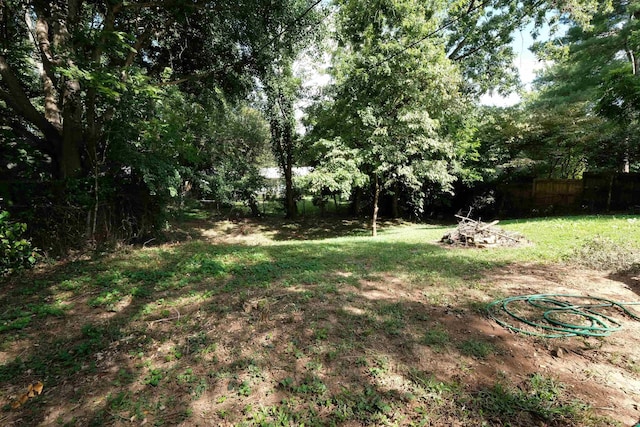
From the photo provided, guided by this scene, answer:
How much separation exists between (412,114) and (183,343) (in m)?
8.41

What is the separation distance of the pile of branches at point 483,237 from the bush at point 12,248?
7229 millimetres

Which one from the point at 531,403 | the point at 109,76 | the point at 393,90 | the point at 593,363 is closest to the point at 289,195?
the point at 393,90

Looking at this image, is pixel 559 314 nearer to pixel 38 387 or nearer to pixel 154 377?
pixel 154 377

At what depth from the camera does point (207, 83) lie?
8.02 meters

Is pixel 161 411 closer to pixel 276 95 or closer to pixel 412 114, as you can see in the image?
pixel 412 114

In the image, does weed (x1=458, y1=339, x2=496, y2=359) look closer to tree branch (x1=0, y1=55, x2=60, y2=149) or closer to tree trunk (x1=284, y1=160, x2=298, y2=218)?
tree branch (x1=0, y1=55, x2=60, y2=149)

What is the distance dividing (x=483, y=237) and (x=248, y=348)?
223 inches

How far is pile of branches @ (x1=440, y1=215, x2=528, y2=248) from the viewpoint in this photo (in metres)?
6.04

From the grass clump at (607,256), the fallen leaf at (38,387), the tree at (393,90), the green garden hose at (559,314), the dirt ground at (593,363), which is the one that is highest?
the tree at (393,90)

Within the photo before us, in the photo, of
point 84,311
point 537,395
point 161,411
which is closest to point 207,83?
point 84,311

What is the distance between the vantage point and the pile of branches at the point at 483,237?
19.8ft

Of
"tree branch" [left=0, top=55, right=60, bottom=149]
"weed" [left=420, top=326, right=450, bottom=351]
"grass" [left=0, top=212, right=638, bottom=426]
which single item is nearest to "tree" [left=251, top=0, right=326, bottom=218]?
"tree branch" [left=0, top=55, right=60, bottom=149]

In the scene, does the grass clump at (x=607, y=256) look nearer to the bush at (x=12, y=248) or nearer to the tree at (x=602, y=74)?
the tree at (x=602, y=74)

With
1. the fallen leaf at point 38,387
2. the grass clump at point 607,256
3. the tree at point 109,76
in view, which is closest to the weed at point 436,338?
the fallen leaf at point 38,387
